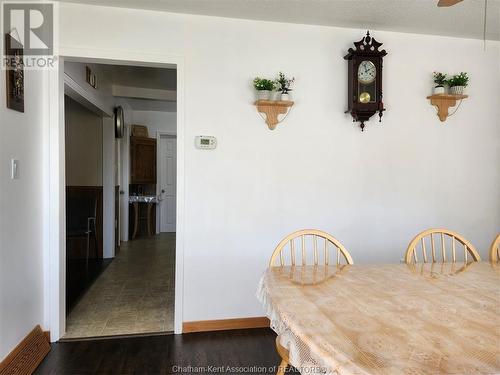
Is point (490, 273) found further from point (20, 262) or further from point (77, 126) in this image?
point (77, 126)

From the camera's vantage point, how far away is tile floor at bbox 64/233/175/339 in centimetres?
262

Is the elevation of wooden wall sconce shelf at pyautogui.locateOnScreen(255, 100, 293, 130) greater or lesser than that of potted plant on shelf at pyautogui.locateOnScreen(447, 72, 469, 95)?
lesser

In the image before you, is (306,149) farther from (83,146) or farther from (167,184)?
(167,184)

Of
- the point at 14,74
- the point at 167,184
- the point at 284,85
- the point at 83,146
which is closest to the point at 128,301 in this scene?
the point at 14,74

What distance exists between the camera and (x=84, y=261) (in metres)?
4.38

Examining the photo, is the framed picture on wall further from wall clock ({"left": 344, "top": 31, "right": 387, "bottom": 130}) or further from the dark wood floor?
wall clock ({"left": 344, "top": 31, "right": 387, "bottom": 130})

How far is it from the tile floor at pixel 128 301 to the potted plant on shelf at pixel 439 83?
283 centimetres

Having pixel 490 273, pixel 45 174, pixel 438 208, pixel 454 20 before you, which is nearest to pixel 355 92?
pixel 454 20

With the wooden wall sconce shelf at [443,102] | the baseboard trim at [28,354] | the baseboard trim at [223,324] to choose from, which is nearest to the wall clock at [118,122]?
the baseboard trim at [28,354]

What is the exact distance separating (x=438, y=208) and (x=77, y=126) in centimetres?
443

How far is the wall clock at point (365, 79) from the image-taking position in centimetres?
265

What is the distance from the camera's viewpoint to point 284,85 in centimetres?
261

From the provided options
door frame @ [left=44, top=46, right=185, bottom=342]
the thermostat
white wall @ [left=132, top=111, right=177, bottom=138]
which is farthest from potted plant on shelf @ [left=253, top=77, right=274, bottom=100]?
white wall @ [left=132, top=111, right=177, bottom=138]

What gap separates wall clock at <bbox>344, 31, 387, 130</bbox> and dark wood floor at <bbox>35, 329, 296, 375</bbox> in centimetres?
186
